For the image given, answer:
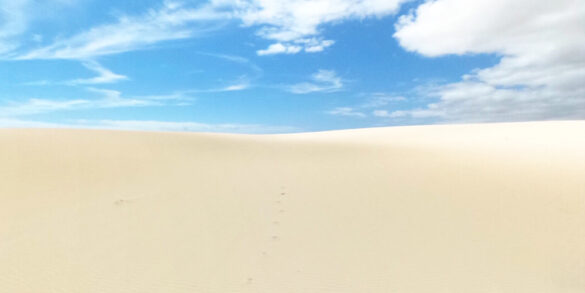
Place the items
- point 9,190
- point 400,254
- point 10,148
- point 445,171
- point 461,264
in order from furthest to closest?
point 10,148
point 445,171
point 9,190
point 400,254
point 461,264

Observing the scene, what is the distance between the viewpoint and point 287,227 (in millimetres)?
5223

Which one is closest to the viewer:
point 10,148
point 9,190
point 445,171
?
point 9,190

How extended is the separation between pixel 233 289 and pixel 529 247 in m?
4.14

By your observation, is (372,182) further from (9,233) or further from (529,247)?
(9,233)

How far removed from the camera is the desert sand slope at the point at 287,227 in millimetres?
3816

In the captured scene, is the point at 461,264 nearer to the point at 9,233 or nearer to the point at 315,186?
the point at 315,186

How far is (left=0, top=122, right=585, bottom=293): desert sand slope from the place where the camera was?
3816mm

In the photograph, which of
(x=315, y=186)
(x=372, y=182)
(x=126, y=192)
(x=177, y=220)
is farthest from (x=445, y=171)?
(x=126, y=192)

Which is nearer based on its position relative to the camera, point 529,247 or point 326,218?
point 529,247

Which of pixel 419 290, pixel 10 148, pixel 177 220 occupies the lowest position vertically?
pixel 419 290

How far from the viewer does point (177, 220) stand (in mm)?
5488

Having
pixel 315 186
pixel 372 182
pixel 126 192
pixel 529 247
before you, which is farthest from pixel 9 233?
pixel 529 247

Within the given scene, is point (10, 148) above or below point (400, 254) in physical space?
above

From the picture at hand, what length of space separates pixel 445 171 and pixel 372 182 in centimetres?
249
